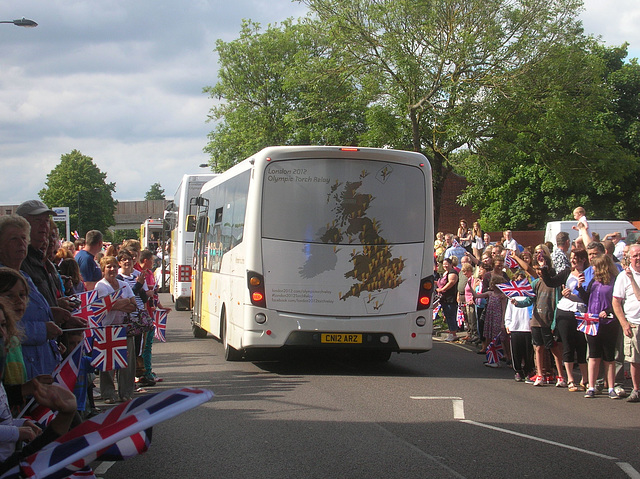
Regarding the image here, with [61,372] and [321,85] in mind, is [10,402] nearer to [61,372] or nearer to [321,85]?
[61,372]

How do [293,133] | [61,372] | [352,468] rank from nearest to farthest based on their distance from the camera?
1. [61,372]
2. [352,468]
3. [293,133]

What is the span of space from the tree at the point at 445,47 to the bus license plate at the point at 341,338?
560 inches

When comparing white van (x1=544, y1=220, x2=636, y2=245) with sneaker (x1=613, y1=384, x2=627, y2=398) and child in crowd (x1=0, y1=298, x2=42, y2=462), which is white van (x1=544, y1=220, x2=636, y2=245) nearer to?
sneaker (x1=613, y1=384, x2=627, y2=398)

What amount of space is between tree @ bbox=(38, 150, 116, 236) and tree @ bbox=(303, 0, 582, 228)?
67696mm

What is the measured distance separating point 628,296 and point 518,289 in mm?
2157

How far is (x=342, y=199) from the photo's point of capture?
1179 cm

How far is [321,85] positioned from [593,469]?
2229 centimetres

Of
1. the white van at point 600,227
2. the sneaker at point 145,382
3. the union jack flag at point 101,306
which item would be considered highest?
the white van at point 600,227

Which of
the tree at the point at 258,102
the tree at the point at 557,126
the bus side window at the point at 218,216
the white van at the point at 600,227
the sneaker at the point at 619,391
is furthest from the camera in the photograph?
the tree at the point at 258,102

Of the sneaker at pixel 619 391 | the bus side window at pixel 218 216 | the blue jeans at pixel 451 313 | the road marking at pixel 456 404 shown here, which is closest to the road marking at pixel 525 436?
the road marking at pixel 456 404

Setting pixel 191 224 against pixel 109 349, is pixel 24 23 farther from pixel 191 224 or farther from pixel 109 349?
pixel 109 349

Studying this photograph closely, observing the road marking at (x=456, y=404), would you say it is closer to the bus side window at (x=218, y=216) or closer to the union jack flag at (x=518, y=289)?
the union jack flag at (x=518, y=289)

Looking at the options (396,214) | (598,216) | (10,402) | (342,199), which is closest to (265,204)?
(342,199)

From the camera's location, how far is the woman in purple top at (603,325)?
1061cm
